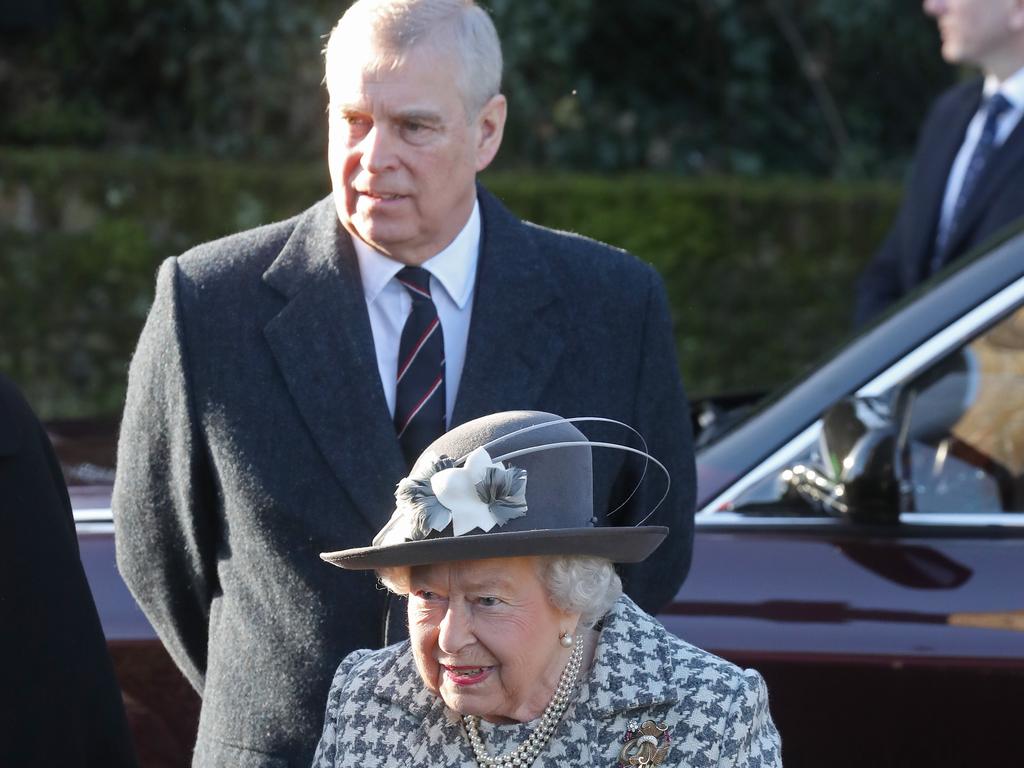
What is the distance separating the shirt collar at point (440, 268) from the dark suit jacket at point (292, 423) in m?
0.02

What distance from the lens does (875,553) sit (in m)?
3.20

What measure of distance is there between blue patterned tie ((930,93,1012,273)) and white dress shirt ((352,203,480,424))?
8.66ft

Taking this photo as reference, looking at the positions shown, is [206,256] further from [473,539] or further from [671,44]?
[671,44]

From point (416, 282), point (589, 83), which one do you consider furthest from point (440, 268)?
point (589, 83)

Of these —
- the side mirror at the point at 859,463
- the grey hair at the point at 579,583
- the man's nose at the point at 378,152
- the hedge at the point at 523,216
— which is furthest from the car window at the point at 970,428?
the hedge at the point at 523,216

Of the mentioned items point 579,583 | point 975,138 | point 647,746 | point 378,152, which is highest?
point 975,138

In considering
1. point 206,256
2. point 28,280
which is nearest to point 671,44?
point 28,280

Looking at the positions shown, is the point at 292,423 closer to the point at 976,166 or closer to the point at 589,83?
the point at 976,166

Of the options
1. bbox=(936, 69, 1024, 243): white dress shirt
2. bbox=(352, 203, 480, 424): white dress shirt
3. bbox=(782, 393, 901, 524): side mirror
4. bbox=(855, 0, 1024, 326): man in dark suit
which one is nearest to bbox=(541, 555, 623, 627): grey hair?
bbox=(352, 203, 480, 424): white dress shirt

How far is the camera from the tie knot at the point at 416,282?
109 inches

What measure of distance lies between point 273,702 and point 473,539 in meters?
0.62

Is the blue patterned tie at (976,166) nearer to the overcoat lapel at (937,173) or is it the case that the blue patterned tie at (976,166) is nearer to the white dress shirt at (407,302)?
the overcoat lapel at (937,173)

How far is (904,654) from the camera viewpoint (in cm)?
305

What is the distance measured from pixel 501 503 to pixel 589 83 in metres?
7.36
